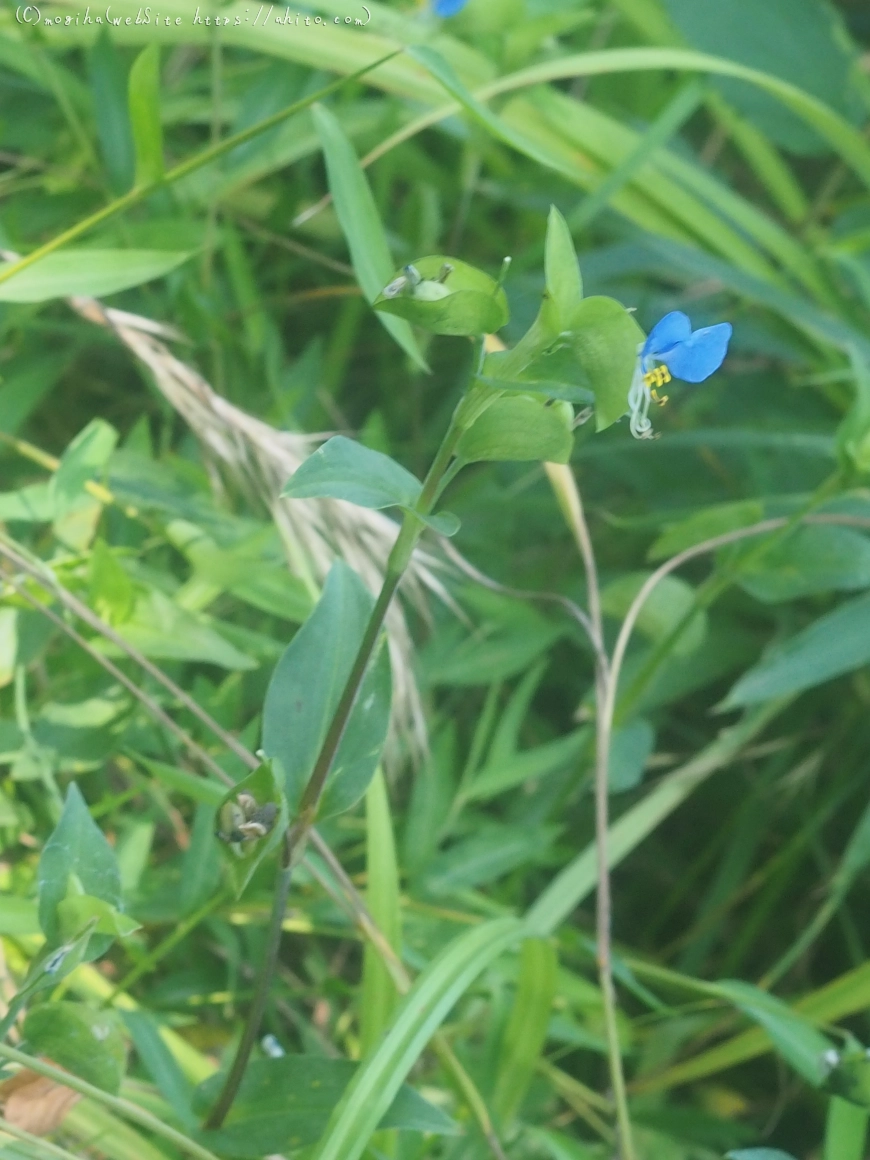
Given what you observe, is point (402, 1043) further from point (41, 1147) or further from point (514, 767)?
point (514, 767)

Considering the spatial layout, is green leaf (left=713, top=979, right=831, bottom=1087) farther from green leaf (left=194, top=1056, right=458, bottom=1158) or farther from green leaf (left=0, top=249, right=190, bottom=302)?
green leaf (left=0, top=249, right=190, bottom=302)

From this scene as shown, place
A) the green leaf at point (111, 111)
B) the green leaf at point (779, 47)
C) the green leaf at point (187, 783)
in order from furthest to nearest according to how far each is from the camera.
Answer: the green leaf at point (779, 47), the green leaf at point (111, 111), the green leaf at point (187, 783)

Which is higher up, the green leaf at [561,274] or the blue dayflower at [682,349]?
the green leaf at [561,274]

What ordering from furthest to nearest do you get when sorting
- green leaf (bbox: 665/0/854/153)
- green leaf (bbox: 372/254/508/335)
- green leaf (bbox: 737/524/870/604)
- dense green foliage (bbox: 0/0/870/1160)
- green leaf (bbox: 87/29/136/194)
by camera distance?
green leaf (bbox: 665/0/854/153), green leaf (bbox: 87/29/136/194), green leaf (bbox: 737/524/870/604), dense green foliage (bbox: 0/0/870/1160), green leaf (bbox: 372/254/508/335)

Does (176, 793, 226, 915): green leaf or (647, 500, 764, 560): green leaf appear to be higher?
(647, 500, 764, 560): green leaf

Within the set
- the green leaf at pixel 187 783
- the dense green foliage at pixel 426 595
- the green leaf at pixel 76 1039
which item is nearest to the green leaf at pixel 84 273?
the dense green foliage at pixel 426 595

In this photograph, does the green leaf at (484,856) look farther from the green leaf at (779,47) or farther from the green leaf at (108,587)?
the green leaf at (779,47)

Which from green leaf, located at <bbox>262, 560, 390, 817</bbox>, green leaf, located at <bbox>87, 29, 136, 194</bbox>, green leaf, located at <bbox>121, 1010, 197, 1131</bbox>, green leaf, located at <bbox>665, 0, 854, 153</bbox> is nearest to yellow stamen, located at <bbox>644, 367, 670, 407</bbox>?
green leaf, located at <bbox>262, 560, 390, 817</bbox>
